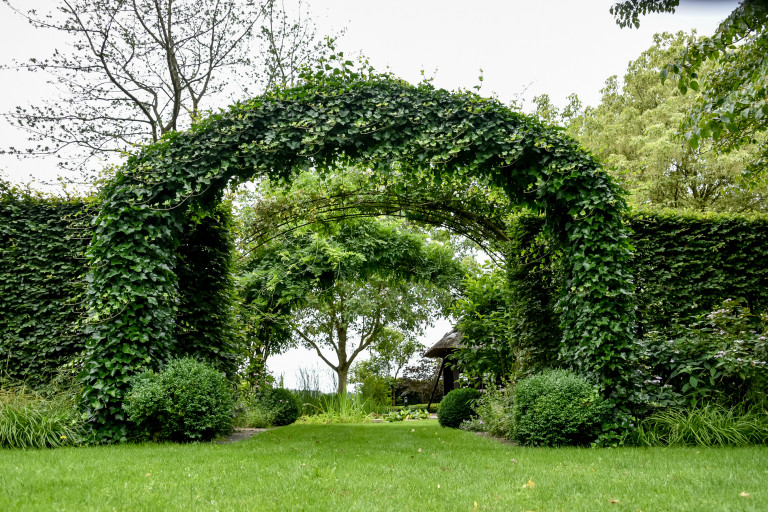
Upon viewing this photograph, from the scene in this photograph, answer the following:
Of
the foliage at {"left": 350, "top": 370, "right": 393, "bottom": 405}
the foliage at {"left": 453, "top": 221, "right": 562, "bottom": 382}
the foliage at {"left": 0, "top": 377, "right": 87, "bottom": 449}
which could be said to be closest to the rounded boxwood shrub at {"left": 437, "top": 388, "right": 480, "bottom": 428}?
the foliage at {"left": 453, "top": 221, "right": 562, "bottom": 382}

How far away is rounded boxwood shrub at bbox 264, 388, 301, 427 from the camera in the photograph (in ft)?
35.4

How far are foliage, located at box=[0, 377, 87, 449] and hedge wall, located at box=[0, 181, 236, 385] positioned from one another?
3.40 ft

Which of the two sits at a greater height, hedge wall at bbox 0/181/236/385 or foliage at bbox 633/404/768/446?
hedge wall at bbox 0/181/236/385

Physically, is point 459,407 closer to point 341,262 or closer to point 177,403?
point 341,262

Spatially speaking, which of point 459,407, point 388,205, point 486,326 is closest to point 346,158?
point 388,205

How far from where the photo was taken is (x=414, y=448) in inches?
234

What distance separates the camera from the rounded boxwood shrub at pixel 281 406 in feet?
35.4

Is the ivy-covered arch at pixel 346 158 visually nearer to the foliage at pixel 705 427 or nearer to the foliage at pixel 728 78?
the foliage at pixel 705 427

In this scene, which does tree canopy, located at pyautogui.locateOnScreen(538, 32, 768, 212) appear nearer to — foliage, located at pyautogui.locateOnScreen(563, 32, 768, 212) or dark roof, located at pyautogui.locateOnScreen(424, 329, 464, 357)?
foliage, located at pyautogui.locateOnScreen(563, 32, 768, 212)

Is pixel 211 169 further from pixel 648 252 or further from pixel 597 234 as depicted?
pixel 648 252

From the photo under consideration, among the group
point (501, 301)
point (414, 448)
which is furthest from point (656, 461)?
point (501, 301)

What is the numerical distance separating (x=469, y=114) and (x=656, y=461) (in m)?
4.43

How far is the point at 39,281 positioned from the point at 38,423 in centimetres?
259

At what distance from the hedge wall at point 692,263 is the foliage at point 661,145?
6.68 metres
